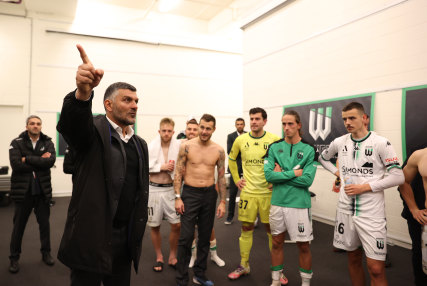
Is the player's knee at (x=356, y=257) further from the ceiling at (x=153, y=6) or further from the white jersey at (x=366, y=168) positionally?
the ceiling at (x=153, y=6)

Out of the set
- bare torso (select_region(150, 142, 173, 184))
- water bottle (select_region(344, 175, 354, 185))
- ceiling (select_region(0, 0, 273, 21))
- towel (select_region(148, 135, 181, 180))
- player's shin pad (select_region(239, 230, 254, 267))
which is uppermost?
ceiling (select_region(0, 0, 273, 21))

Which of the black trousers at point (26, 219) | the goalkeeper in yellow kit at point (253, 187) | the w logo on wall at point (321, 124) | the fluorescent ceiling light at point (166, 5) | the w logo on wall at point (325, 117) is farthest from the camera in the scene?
the fluorescent ceiling light at point (166, 5)

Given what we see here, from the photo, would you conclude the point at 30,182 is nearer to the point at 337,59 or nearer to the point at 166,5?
the point at 337,59

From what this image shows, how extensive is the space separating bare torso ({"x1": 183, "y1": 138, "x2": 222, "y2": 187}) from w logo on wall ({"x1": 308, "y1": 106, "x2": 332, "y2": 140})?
2.77 metres

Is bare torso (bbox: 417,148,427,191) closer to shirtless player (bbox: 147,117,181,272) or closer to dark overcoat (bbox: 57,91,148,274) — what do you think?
dark overcoat (bbox: 57,91,148,274)

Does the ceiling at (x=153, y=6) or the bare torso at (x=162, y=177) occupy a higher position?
the ceiling at (x=153, y=6)

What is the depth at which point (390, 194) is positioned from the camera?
165 inches

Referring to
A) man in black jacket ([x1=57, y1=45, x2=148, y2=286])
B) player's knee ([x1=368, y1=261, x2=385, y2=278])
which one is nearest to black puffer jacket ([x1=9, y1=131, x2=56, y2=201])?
man in black jacket ([x1=57, y1=45, x2=148, y2=286])

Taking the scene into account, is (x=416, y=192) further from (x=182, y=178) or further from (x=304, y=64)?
(x=304, y=64)

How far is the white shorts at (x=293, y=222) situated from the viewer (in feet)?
8.90

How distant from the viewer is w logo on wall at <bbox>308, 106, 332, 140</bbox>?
201 inches

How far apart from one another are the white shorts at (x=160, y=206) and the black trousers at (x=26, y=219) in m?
1.28

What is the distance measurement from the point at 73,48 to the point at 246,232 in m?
7.27

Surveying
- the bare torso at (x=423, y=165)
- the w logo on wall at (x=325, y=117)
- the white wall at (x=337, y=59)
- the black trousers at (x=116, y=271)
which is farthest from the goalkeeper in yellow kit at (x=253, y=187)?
the white wall at (x=337, y=59)
